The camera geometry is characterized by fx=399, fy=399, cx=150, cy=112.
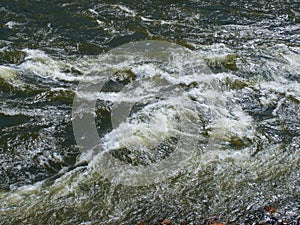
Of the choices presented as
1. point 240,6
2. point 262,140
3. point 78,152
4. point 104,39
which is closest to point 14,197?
point 78,152

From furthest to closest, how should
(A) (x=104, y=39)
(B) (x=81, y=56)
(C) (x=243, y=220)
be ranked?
(A) (x=104, y=39) < (B) (x=81, y=56) < (C) (x=243, y=220)

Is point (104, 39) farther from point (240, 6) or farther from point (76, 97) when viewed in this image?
point (240, 6)

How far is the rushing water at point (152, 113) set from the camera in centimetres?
484

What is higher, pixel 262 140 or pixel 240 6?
pixel 240 6

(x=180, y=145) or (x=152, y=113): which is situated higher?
(x=152, y=113)

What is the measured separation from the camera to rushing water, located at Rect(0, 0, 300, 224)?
484 centimetres

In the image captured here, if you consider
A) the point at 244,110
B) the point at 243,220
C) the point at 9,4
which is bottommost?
the point at 243,220

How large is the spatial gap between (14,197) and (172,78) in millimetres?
3623

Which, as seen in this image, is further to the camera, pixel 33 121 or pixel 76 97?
pixel 76 97

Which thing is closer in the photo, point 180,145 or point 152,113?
point 180,145

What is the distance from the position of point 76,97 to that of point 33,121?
915 mm

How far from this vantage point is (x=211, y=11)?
33.4 ft

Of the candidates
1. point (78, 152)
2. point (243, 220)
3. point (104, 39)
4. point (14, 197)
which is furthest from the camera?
point (104, 39)

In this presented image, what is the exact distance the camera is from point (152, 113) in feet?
20.9
